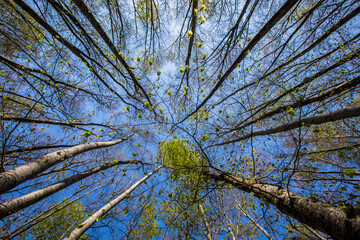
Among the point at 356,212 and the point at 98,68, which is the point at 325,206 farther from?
the point at 98,68

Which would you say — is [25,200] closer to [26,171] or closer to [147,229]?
[26,171]

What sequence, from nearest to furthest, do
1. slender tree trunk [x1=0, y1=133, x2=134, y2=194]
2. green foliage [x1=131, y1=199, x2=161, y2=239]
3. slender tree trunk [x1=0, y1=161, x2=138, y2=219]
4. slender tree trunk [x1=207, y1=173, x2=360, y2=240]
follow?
slender tree trunk [x1=207, y1=173, x2=360, y2=240] < slender tree trunk [x1=0, y1=133, x2=134, y2=194] < slender tree trunk [x1=0, y1=161, x2=138, y2=219] < green foliage [x1=131, y1=199, x2=161, y2=239]

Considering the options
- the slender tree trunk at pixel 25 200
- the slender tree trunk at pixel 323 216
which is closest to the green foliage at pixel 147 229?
the slender tree trunk at pixel 25 200

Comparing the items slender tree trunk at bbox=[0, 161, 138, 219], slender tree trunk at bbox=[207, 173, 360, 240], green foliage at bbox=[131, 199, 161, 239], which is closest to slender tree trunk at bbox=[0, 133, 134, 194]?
slender tree trunk at bbox=[0, 161, 138, 219]

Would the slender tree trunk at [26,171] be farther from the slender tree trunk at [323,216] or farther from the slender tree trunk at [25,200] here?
the slender tree trunk at [323,216]

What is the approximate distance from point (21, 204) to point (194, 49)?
16.3ft

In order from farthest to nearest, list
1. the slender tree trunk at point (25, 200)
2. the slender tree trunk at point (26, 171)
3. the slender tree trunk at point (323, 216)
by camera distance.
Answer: the slender tree trunk at point (25, 200) < the slender tree trunk at point (26, 171) < the slender tree trunk at point (323, 216)

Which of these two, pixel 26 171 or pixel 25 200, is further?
pixel 25 200

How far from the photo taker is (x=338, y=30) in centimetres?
298

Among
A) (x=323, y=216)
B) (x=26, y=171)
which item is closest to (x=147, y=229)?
(x=26, y=171)

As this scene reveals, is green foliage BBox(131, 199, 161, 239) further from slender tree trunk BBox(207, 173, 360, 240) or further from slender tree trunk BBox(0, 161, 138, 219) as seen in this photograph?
slender tree trunk BBox(207, 173, 360, 240)

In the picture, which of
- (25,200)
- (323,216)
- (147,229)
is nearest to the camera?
(323,216)

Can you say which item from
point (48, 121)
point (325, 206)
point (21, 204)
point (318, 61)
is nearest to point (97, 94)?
point (48, 121)

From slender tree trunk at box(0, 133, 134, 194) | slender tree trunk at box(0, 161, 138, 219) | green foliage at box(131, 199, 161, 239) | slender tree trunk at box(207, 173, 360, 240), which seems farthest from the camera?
green foliage at box(131, 199, 161, 239)
